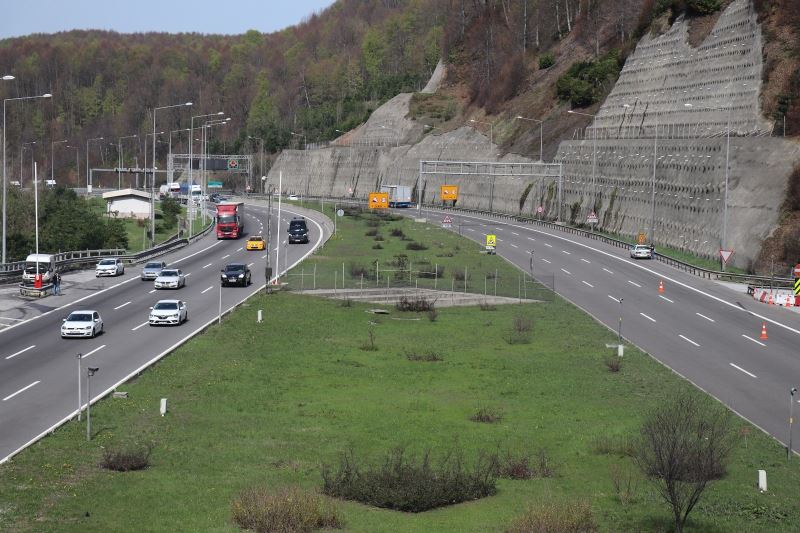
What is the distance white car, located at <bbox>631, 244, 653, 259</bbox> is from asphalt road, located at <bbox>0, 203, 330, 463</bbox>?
81.2ft

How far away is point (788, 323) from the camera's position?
2162 inches

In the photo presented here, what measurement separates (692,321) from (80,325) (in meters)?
28.7

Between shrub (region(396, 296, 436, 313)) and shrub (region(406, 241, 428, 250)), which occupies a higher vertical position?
shrub (region(406, 241, 428, 250))

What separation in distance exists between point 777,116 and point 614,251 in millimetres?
15835

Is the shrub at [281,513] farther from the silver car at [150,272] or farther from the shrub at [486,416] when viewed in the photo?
the silver car at [150,272]

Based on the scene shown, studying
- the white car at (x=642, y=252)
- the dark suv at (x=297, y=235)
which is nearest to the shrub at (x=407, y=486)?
the white car at (x=642, y=252)

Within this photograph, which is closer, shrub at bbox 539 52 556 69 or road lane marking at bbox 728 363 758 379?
road lane marking at bbox 728 363 758 379

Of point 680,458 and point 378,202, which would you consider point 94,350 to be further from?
point 378,202

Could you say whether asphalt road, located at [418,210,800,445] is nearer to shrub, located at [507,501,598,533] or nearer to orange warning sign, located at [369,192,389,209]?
shrub, located at [507,501,598,533]

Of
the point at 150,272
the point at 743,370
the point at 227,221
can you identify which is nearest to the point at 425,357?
the point at 743,370

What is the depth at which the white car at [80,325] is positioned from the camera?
1833 inches

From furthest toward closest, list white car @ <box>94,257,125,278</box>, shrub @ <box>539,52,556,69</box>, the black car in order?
shrub @ <box>539,52,556,69</box> < white car @ <box>94,257,125,278</box> < the black car

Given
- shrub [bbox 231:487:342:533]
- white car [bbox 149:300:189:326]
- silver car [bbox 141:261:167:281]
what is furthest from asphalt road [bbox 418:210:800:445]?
silver car [bbox 141:261:167:281]

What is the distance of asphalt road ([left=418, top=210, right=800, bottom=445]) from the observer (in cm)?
3997
